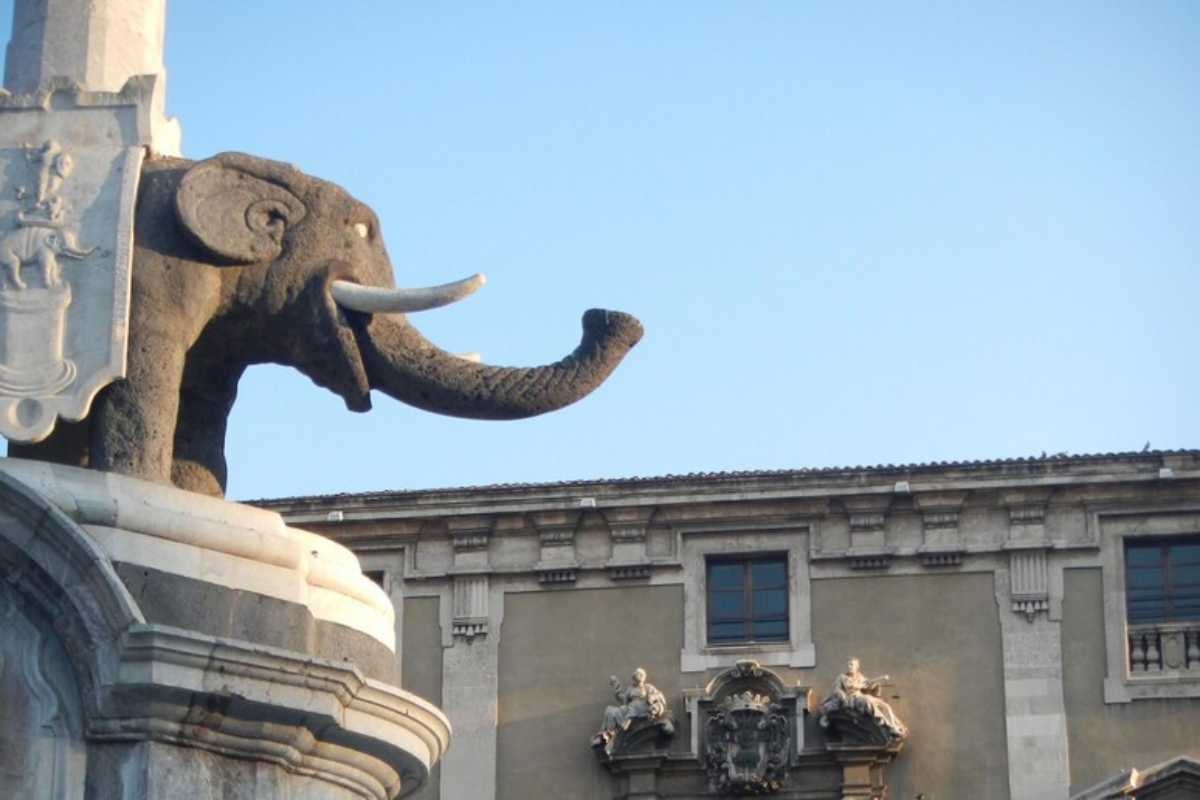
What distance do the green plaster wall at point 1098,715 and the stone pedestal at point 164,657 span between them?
2149 centimetres

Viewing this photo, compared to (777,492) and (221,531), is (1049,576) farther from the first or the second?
(221,531)

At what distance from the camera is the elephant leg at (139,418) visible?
15539mm

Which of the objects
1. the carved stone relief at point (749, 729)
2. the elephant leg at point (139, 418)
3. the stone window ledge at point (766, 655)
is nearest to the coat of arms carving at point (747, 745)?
the carved stone relief at point (749, 729)

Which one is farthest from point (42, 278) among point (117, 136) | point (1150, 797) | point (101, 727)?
point (1150, 797)

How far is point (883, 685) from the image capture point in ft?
120

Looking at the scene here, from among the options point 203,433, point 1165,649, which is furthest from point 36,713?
point 1165,649

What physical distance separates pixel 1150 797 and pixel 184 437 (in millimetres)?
20710

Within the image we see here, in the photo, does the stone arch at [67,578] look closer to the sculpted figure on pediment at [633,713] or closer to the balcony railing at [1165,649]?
the sculpted figure on pediment at [633,713]

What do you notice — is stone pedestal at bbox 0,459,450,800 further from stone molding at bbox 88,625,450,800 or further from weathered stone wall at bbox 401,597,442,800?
weathered stone wall at bbox 401,597,442,800

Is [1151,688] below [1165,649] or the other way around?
below

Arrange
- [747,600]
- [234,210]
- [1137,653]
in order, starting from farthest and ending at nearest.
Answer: [747,600]
[1137,653]
[234,210]

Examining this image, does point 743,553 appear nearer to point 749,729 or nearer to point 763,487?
point 763,487

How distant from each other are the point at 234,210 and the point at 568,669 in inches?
851

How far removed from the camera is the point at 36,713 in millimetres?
14727
